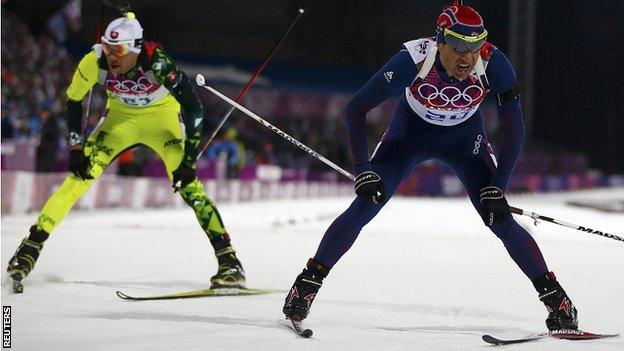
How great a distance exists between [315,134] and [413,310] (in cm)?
2958

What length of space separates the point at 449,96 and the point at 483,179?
0.47 meters

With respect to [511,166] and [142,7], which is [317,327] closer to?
[511,166]

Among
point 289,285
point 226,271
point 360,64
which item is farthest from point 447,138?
point 360,64

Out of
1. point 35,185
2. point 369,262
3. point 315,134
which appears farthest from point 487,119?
point 369,262

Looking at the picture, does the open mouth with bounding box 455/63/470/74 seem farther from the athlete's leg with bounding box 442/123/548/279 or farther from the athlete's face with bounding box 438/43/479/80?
the athlete's leg with bounding box 442/123/548/279

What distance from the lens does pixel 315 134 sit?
Answer: 115 ft

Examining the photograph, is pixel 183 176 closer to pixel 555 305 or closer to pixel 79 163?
pixel 79 163

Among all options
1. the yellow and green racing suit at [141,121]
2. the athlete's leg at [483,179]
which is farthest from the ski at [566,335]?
the yellow and green racing suit at [141,121]

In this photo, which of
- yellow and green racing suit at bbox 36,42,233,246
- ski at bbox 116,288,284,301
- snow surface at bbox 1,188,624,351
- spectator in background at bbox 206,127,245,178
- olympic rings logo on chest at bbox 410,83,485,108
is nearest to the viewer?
snow surface at bbox 1,188,624,351

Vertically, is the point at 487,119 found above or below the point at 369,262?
above

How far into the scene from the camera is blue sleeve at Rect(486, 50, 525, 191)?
4.78 metres

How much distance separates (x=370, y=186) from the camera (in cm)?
475

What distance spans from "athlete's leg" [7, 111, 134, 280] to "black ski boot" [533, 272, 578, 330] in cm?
294

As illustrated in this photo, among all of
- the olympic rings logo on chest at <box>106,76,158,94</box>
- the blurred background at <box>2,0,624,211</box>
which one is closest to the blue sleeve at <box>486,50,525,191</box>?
the olympic rings logo on chest at <box>106,76,158,94</box>
